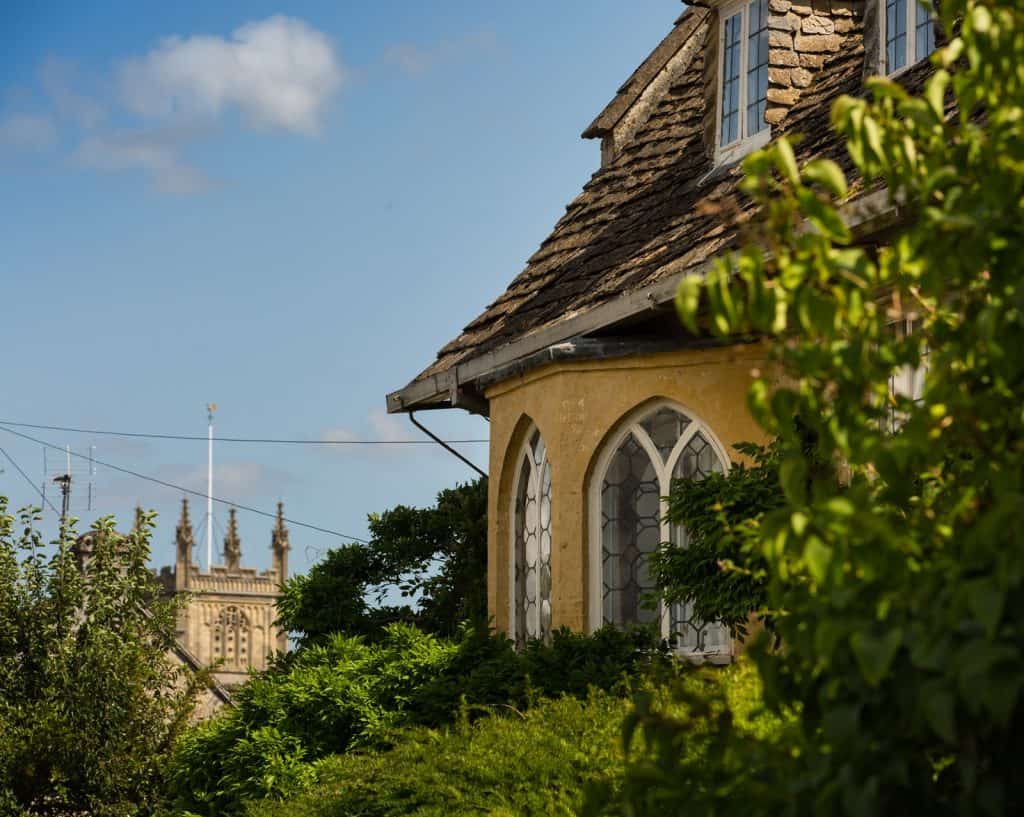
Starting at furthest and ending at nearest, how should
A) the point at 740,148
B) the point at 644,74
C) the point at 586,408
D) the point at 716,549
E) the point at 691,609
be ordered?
1. the point at 644,74
2. the point at 740,148
3. the point at 586,408
4. the point at 691,609
5. the point at 716,549

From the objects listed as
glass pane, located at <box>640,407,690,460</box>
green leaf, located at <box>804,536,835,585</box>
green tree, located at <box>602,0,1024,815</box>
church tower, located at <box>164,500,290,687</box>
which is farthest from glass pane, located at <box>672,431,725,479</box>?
church tower, located at <box>164,500,290,687</box>

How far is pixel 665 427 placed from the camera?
47.3 feet

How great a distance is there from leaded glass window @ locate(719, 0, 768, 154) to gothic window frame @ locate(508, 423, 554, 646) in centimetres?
323

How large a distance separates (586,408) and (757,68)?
3503mm

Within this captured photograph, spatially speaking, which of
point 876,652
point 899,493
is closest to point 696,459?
point 899,493

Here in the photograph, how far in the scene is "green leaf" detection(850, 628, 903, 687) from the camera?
383 cm

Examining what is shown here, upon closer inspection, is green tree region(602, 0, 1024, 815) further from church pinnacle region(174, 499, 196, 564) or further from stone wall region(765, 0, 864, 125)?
church pinnacle region(174, 499, 196, 564)

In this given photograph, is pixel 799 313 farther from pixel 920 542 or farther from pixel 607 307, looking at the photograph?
pixel 607 307

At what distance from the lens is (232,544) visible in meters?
120

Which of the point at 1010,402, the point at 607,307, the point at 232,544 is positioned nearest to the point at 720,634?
the point at 607,307

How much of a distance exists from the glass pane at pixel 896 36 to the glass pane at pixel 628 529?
12.0 ft

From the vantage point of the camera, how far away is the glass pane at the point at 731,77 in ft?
51.4

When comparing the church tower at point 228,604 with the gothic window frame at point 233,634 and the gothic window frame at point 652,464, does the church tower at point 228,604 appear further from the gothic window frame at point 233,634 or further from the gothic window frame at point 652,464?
the gothic window frame at point 652,464

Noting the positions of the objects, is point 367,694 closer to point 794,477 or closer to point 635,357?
point 635,357
